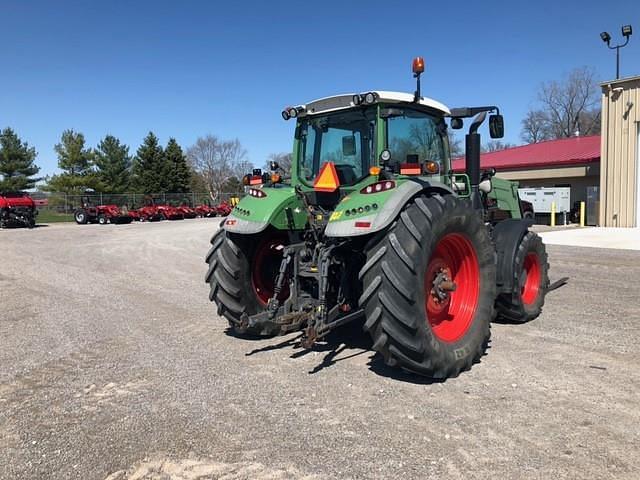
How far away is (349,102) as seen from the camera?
5.24m

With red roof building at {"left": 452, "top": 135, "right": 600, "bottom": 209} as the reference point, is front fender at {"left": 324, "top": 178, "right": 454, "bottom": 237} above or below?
below

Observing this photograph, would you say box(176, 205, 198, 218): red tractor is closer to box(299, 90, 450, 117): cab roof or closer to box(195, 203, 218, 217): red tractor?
box(195, 203, 218, 217): red tractor

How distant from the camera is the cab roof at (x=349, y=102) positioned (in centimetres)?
505

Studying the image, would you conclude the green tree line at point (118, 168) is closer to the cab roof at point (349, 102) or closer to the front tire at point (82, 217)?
the front tire at point (82, 217)

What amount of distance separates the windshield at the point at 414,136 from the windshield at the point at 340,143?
236 mm

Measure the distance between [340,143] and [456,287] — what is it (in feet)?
6.19

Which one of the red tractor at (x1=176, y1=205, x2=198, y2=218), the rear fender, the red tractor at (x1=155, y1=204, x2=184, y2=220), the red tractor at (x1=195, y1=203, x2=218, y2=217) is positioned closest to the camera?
the rear fender

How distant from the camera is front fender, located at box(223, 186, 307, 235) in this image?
16.9 ft

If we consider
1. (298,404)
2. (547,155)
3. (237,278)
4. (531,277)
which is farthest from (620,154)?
(298,404)

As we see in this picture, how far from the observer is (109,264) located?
41.2 feet

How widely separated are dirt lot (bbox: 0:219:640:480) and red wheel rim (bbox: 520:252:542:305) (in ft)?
1.11

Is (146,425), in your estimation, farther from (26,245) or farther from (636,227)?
(636,227)

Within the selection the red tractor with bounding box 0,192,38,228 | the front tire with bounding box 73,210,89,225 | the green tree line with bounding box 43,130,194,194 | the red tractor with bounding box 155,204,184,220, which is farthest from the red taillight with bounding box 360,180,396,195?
the green tree line with bounding box 43,130,194,194

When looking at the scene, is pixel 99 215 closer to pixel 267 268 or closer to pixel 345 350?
pixel 267 268
